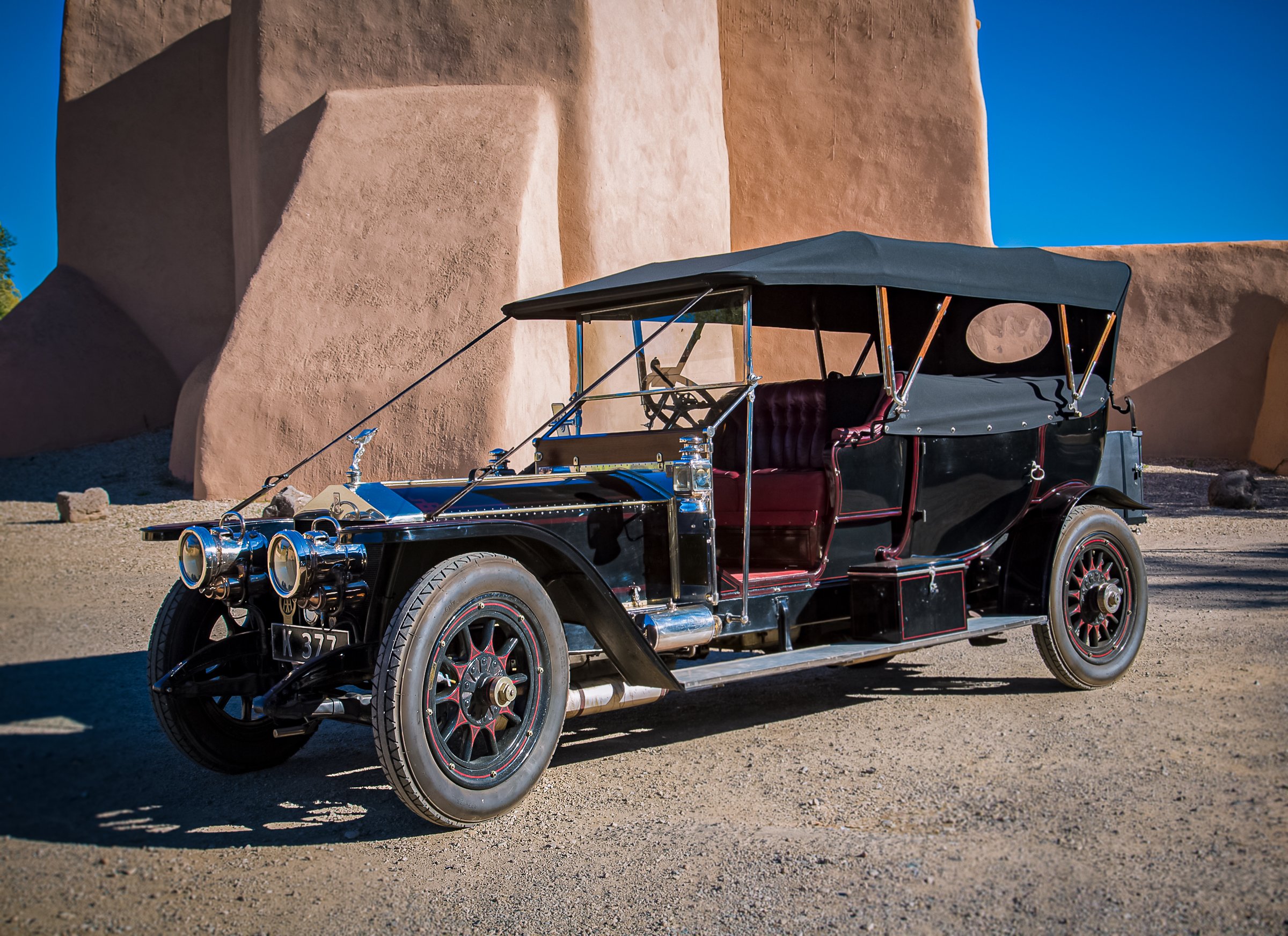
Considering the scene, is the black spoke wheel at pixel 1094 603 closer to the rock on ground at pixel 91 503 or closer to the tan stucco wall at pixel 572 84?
the rock on ground at pixel 91 503

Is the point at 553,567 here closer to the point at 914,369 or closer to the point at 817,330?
the point at 914,369

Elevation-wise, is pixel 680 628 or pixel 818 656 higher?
pixel 680 628

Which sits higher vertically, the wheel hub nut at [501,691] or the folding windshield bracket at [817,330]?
the folding windshield bracket at [817,330]

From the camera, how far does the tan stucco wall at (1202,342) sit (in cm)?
2050

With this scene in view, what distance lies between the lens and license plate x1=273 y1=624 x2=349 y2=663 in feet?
13.0

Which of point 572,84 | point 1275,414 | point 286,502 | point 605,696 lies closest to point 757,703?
point 605,696

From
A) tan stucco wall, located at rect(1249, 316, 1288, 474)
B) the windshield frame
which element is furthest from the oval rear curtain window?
the windshield frame

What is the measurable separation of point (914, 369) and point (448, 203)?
964 centimetres

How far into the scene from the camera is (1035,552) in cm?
567

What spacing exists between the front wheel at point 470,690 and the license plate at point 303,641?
1.51 feet

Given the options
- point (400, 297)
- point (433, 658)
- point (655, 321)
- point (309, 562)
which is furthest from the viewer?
point (400, 297)

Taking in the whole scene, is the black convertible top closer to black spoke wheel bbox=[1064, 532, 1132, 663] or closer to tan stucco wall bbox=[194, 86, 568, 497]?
black spoke wheel bbox=[1064, 532, 1132, 663]

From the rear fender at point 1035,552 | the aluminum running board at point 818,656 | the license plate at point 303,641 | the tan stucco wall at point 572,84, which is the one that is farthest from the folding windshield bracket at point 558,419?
the tan stucco wall at point 572,84

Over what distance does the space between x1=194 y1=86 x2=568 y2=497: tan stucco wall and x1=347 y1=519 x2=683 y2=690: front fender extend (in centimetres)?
793
